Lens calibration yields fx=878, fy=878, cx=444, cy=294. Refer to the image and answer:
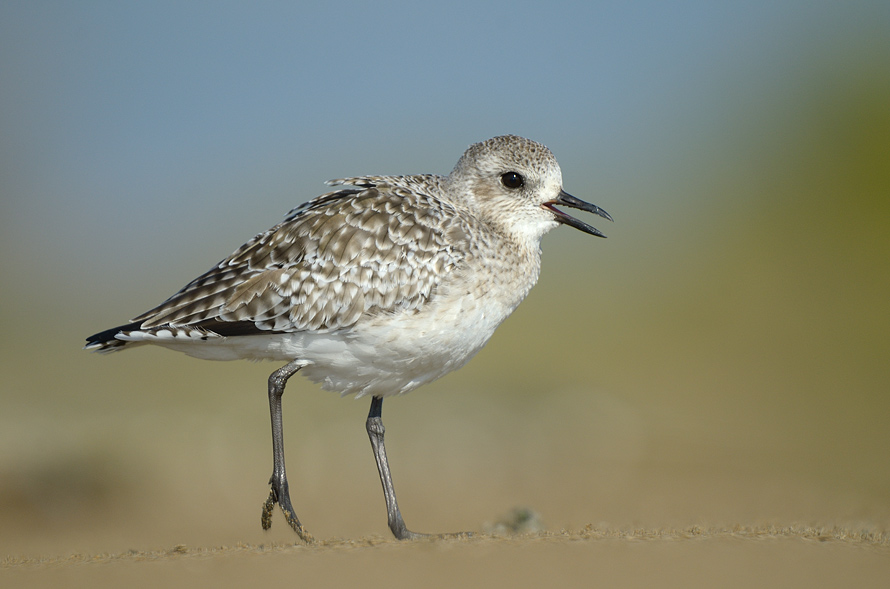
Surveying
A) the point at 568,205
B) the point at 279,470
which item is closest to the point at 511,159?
the point at 568,205

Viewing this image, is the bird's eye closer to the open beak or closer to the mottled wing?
the open beak

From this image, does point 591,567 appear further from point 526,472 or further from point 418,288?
point 526,472

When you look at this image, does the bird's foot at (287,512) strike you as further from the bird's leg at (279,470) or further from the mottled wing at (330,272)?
the mottled wing at (330,272)

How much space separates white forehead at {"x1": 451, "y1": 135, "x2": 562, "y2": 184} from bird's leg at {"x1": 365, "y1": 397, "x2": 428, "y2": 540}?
2.52 metres

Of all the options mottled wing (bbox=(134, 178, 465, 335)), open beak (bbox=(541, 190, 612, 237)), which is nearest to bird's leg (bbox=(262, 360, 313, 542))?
mottled wing (bbox=(134, 178, 465, 335))

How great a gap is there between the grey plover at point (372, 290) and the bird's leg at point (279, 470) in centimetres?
1

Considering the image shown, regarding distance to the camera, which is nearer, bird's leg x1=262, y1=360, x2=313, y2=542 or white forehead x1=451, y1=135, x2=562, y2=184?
bird's leg x1=262, y1=360, x2=313, y2=542

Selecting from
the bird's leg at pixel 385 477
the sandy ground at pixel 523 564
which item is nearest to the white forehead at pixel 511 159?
the bird's leg at pixel 385 477

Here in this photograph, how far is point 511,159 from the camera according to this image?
8.51m

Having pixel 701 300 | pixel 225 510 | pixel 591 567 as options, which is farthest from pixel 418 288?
pixel 701 300

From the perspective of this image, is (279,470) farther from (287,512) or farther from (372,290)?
(372,290)

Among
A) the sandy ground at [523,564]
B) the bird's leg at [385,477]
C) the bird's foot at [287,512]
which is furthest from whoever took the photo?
the bird's leg at [385,477]

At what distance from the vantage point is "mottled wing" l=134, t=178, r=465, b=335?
25.2ft

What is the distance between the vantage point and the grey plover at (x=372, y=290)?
7637 millimetres
